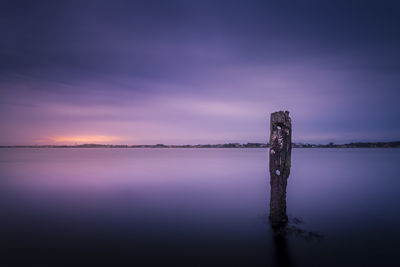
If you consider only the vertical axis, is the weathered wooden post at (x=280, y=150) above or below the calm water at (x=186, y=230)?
above

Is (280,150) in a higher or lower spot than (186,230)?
higher

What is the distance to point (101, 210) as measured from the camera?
40.3 feet

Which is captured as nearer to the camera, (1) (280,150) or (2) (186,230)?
(1) (280,150)

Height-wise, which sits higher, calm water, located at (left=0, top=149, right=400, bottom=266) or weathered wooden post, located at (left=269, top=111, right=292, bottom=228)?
weathered wooden post, located at (left=269, top=111, right=292, bottom=228)

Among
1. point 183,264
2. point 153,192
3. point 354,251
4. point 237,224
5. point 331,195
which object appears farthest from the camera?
point 153,192

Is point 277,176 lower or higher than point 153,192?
higher

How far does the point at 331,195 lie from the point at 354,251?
9963 mm

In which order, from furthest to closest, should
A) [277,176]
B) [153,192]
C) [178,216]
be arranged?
[153,192] < [178,216] < [277,176]

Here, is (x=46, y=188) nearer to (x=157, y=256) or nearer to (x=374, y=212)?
(x=157, y=256)

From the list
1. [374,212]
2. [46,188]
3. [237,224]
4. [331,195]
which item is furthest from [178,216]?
[46,188]

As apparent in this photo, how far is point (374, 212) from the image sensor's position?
39.4 ft

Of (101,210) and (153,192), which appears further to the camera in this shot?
(153,192)

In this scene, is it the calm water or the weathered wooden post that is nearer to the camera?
the calm water

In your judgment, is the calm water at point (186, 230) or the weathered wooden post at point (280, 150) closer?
the calm water at point (186, 230)
